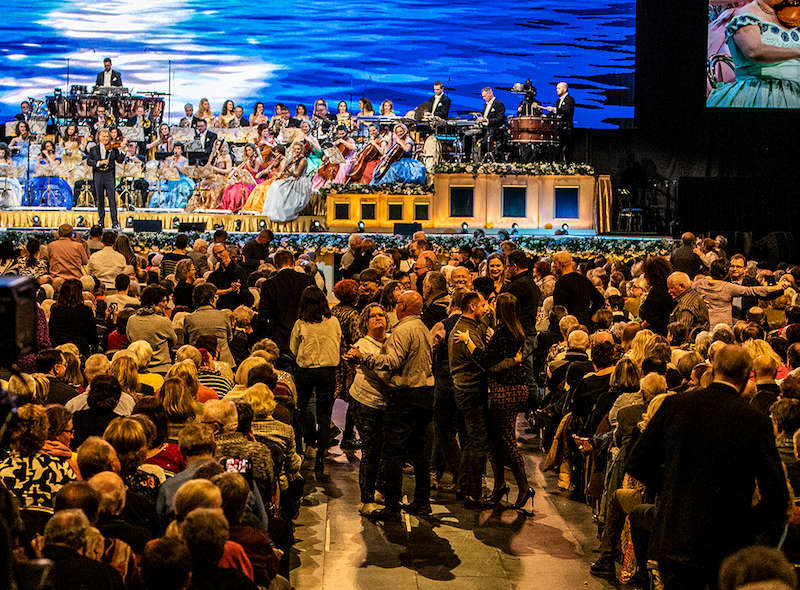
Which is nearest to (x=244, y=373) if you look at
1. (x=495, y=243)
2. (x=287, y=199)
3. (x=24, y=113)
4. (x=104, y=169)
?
(x=495, y=243)

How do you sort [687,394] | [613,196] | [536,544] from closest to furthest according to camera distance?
[687,394] < [536,544] < [613,196]

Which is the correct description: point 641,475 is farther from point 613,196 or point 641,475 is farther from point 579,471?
point 613,196

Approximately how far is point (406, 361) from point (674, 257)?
5643 mm

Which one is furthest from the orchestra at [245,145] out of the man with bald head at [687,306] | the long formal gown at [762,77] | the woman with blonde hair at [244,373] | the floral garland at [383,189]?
the woman with blonde hair at [244,373]

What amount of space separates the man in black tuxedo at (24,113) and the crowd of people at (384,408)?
9657 mm

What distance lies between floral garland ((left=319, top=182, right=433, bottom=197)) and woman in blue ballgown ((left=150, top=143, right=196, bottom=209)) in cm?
267

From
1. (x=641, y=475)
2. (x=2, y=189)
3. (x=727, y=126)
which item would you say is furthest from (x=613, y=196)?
(x=641, y=475)

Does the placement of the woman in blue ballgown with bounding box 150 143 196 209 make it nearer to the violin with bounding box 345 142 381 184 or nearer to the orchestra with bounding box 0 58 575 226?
the orchestra with bounding box 0 58 575 226

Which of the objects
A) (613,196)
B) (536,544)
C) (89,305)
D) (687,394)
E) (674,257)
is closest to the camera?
(687,394)

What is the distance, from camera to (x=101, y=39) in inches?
883

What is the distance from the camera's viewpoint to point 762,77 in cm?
2069

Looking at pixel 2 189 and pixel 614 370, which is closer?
pixel 614 370

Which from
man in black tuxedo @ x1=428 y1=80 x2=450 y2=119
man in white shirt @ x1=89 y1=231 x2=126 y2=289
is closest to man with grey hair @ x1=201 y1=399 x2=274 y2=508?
man in white shirt @ x1=89 y1=231 x2=126 y2=289

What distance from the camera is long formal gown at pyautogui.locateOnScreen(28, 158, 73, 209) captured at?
2000cm
